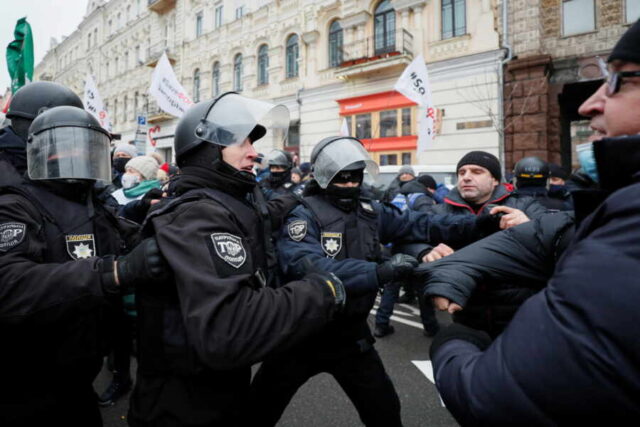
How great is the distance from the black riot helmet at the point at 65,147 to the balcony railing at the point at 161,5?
85.1ft

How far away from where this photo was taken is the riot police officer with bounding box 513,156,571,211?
4258mm

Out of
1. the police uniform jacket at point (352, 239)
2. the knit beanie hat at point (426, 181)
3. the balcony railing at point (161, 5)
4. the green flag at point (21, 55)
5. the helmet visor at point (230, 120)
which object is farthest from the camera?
the balcony railing at point (161, 5)

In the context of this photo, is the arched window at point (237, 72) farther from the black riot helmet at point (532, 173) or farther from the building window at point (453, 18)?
the black riot helmet at point (532, 173)

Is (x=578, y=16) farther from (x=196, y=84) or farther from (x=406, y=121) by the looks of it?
(x=196, y=84)

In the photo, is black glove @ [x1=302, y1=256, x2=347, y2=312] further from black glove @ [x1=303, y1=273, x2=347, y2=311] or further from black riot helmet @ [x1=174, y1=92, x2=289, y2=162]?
black riot helmet @ [x1=174, y1=92, x2=289, y2=162]

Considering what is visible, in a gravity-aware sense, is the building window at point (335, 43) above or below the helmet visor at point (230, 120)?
above

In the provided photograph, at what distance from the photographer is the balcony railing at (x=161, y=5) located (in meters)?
23.5

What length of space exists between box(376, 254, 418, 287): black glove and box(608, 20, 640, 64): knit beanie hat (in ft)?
3.44

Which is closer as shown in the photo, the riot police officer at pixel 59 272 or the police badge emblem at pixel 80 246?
the riot police officer at pixel 59 272

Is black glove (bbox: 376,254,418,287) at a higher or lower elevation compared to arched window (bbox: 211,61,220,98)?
lower

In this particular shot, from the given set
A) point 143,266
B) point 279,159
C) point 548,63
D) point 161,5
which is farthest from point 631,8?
point 161,5

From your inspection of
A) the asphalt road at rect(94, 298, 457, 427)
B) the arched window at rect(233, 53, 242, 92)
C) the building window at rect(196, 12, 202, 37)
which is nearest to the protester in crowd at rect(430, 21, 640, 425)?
the asphalt road at rect(94, 298, 457, 427)

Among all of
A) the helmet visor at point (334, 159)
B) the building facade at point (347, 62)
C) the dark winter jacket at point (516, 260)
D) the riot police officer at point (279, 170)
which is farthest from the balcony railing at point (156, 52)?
the dark winter jacket at point (516, 260)

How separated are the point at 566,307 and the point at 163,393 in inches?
55.4
